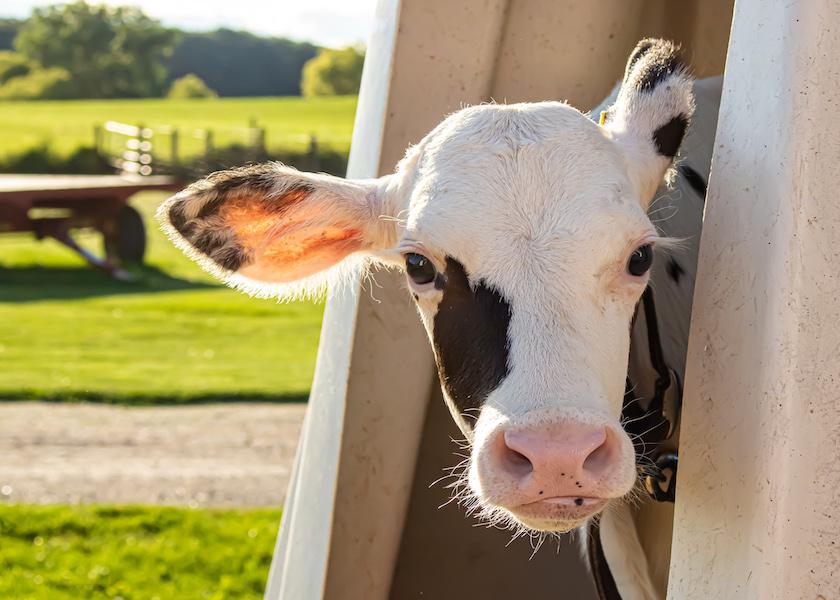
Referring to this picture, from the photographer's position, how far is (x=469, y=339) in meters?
2.54

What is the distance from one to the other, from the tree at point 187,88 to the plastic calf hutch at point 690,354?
5470cm

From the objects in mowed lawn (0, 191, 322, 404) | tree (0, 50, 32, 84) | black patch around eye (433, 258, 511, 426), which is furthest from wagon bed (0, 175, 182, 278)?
tree (0, 50, 32, 84)

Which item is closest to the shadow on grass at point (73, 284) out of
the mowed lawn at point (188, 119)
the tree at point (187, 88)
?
the mowed lawn at point (188, 119)

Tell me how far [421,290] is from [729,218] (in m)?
0.72

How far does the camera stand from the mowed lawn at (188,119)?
34.3 meters

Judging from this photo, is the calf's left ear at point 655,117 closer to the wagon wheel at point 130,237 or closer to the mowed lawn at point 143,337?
the mowed lawn at point 143,337

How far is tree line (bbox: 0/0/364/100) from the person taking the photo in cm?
5153

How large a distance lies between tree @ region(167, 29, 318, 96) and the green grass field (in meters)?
53.5

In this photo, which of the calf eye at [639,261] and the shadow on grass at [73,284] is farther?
the shadow on grass at [73,284]

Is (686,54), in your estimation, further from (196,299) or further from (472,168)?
(196,299)

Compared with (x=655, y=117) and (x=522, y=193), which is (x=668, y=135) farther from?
(x=522, y=193)

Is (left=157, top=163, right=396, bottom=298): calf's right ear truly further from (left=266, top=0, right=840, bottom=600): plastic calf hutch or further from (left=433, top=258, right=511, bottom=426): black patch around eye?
(left=266, top=0, right=840, bottom=600): plastic calf hutch

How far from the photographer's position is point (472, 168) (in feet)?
8.81

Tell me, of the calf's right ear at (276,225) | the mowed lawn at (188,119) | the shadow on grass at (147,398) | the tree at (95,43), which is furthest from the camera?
the tree at (95,43)
